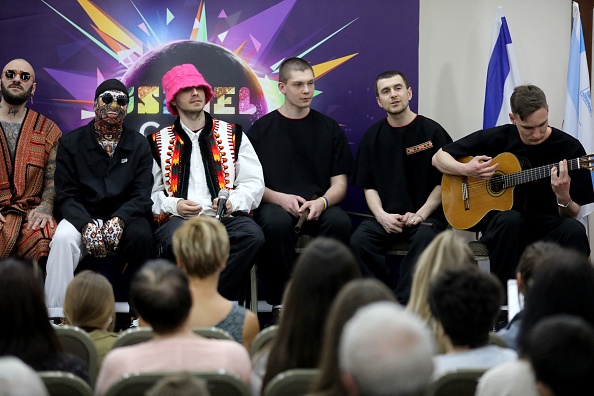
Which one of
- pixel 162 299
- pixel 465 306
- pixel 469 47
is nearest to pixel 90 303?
pixel 162 299

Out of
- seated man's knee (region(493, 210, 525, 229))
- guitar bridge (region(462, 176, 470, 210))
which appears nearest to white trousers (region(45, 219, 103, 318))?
guitar bridge (region(462, 176, 470, 210))

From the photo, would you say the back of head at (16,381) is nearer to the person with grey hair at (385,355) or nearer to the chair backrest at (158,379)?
the chair backrest at (158,379)

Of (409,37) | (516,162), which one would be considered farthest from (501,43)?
(516,162)

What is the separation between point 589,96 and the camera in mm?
6391

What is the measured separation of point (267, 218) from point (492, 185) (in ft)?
4.60

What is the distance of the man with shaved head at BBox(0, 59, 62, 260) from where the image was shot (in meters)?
5.56

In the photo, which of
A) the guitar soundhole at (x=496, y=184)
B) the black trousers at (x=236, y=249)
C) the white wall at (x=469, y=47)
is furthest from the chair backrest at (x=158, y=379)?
the white wall at (x=469, y=47)

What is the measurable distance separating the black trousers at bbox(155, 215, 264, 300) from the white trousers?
499 mm

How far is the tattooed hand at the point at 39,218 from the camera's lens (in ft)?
18.4

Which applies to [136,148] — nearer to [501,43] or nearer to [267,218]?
[267,218]

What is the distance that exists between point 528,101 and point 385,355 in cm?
402

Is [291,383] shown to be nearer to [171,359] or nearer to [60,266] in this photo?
[171,359]

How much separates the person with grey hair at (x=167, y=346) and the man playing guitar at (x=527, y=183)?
121 inches

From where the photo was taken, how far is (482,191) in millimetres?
5770
